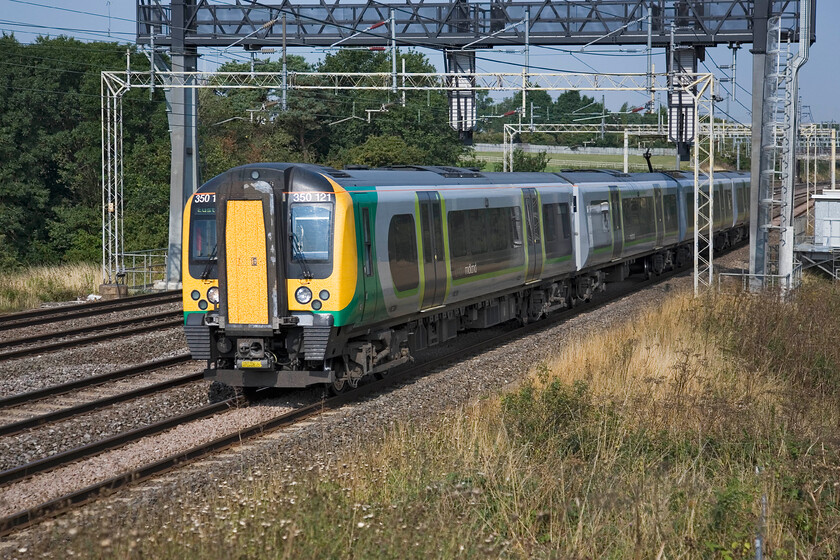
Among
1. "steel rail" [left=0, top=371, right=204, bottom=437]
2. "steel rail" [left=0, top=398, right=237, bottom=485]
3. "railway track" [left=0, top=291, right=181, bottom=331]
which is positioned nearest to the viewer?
"steel rail" [left=0, top=398, right=237, bottom=485]

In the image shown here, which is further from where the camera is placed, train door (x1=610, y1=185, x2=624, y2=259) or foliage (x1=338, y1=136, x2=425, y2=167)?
foliage (x1=338, y1=136, x2=425, y2=167)

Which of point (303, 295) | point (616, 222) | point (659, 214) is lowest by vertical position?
point (303, 295)

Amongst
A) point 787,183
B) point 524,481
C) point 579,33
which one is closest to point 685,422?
point 524,481

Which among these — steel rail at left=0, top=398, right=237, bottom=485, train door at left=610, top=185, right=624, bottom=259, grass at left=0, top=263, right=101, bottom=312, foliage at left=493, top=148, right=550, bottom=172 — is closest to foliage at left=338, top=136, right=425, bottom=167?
foliage at left=493, top=148, right=550, bottom=172

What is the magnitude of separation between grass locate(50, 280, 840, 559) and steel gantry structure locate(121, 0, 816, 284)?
1744 cm

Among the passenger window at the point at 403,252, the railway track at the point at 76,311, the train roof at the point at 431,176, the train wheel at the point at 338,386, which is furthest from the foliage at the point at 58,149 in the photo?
the train wheel at the point at 338,386

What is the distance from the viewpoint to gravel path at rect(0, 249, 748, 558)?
22.5 feet

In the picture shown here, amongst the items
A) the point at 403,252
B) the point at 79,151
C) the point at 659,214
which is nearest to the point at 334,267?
the point at 403,252

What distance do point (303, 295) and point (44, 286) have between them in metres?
16.0

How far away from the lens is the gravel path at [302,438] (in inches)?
270

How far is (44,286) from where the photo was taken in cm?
2580

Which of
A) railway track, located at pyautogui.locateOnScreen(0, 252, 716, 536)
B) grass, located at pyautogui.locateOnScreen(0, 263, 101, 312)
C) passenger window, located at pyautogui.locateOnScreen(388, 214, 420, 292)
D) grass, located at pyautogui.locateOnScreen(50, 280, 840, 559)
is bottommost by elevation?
railway track, located at pyautogui.locateOnScreen(0, 252, 716, 536)

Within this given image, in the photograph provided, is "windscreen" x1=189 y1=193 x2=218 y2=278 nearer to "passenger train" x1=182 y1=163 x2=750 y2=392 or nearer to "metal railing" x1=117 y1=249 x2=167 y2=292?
"passenger train" x1=182 y1=163 x2=750 y2=392

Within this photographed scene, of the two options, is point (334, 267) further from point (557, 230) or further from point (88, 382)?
point (557, 230)
